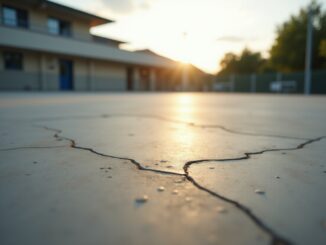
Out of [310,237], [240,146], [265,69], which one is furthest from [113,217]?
[265,69]

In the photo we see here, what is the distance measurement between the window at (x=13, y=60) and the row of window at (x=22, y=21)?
1.39m

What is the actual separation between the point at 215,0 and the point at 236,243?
620cm

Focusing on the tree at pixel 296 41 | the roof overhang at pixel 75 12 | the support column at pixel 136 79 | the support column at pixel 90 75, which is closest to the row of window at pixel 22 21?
the roof overhang at pixel 75 12

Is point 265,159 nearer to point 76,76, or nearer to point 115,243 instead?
point 115,243

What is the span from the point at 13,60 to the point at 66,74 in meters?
2.87

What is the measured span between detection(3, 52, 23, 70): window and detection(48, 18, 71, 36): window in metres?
2.47

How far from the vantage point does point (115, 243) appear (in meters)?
0.50

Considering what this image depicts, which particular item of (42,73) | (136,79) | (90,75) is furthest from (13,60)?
(136,79)

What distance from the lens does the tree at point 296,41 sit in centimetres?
1952

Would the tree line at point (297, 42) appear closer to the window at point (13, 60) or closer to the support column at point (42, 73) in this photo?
the support column at point (42, 73)

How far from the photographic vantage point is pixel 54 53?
1251cm

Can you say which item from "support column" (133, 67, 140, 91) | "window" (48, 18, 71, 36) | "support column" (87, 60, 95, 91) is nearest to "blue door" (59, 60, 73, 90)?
"support column" (87, 60, 95, 91)

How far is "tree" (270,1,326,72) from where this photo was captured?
19516 mm

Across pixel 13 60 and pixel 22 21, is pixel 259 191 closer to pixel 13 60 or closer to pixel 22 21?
pixel 13 60
